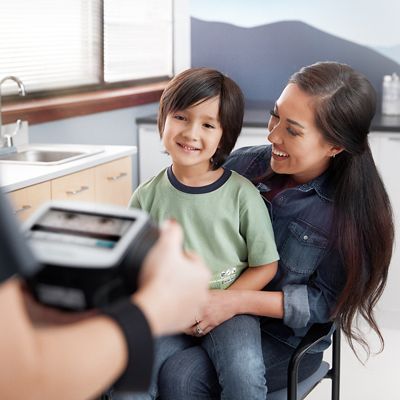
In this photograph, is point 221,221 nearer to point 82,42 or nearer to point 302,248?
point 302,248

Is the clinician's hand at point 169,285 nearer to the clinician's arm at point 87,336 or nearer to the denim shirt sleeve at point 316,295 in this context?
the clinician's arm at point 87,336

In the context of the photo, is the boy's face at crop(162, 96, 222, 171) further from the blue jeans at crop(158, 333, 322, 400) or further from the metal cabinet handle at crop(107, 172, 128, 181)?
the metal cabinet handle at crop(107, 172, 128, 181)

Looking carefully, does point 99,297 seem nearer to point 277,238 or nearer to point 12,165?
point 277,238

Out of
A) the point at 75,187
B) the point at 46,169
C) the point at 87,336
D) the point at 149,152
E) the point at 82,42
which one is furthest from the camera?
the point at 149,152

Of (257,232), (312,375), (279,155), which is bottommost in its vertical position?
(312,375)

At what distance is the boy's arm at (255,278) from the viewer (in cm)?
187

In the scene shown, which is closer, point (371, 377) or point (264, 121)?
point (371, 377)

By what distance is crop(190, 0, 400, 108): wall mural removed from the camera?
171 inches

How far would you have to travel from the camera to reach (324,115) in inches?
75.1

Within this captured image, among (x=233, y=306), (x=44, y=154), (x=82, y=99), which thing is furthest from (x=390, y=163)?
(x=233, y=306)

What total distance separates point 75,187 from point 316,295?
1.36m

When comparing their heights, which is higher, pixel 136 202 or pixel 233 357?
pixel 136 202

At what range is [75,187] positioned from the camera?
302 cm

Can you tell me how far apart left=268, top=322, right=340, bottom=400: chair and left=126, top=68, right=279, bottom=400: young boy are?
71 millimetres
